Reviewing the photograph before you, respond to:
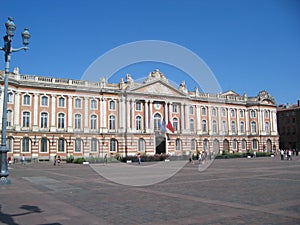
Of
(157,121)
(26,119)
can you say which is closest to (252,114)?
(157,121)

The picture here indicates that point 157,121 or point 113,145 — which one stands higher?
point 157,121

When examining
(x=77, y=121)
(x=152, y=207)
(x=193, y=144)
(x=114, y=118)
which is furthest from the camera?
(x=193, y=144)

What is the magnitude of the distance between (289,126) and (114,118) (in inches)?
2346

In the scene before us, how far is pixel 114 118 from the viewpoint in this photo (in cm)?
6350

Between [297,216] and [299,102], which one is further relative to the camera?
[299,102]

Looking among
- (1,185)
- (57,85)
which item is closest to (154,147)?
(57,85)

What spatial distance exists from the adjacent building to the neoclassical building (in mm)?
23585

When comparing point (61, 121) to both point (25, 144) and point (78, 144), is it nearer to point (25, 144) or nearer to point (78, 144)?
point (78, 144)

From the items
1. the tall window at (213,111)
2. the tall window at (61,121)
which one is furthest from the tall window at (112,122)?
the tall window at (213,111)

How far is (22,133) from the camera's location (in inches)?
2117

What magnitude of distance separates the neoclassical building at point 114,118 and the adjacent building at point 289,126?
929 inches

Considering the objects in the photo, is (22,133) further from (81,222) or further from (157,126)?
(81,222)

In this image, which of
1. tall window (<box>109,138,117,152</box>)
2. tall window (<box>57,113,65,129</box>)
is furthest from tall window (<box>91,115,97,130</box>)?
tall window (<box>57,113,65,129</box>)

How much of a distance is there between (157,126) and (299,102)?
52442mm
